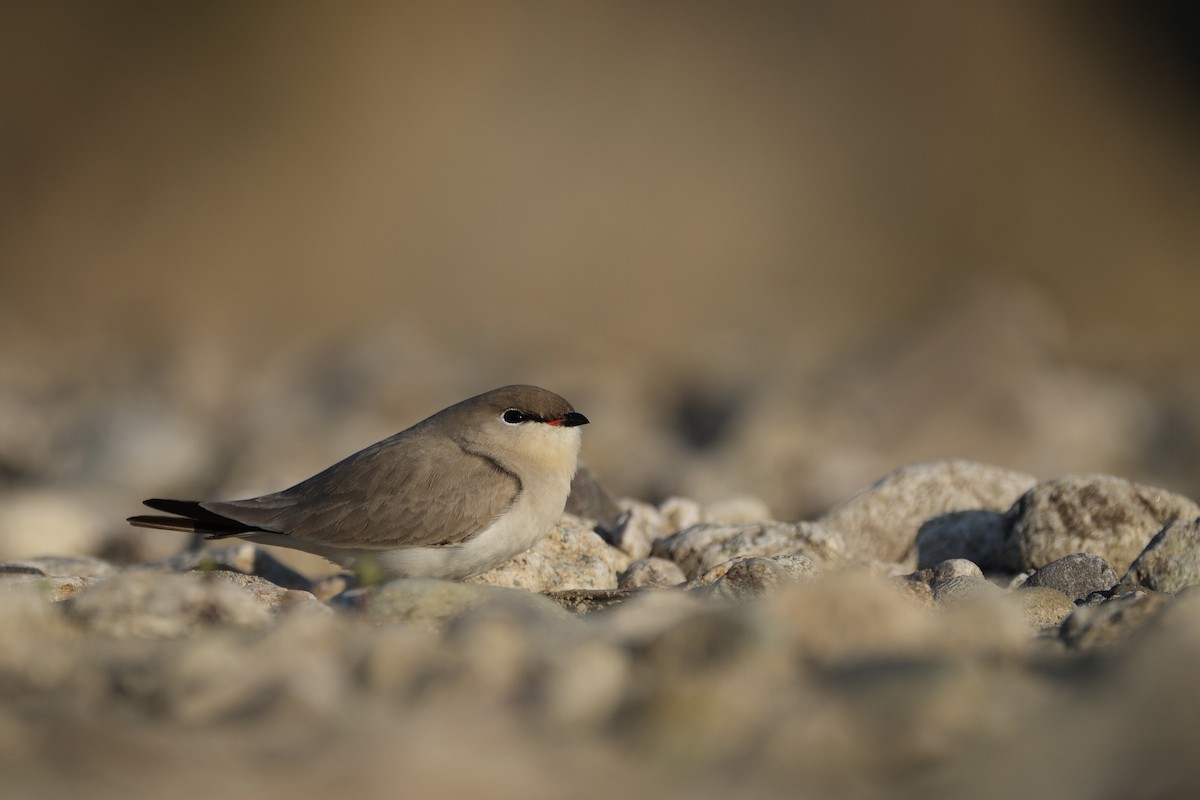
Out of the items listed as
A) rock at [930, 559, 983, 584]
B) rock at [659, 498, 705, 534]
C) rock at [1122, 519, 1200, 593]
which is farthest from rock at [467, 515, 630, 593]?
rock at [1122, 519, 1200, 593]

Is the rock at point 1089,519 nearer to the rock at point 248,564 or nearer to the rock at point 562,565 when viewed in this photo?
the rock at point 562,565

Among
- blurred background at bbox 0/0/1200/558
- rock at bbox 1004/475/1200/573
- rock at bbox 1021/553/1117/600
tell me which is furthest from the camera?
blurred background at bbox 0/0/1200/558

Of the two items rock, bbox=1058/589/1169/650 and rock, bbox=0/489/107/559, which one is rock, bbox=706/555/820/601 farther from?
rock, bbox=0/489/107/559

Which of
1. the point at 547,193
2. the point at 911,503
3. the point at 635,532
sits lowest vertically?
the point at 635,532

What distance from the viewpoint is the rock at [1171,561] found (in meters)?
5.50

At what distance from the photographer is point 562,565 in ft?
21.1

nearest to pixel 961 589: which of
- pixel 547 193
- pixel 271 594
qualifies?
pixel 271 594

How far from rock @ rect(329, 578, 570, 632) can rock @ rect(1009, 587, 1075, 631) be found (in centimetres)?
193

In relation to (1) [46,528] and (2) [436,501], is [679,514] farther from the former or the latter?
(1) [46,528]

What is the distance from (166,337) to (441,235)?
5420 millimetres

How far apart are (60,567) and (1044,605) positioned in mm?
4987

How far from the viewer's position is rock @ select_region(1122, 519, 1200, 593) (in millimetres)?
5500

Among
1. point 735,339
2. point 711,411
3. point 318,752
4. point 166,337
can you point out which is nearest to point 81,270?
point 166,337

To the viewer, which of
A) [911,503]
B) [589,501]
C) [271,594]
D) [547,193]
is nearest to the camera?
[271,594]
